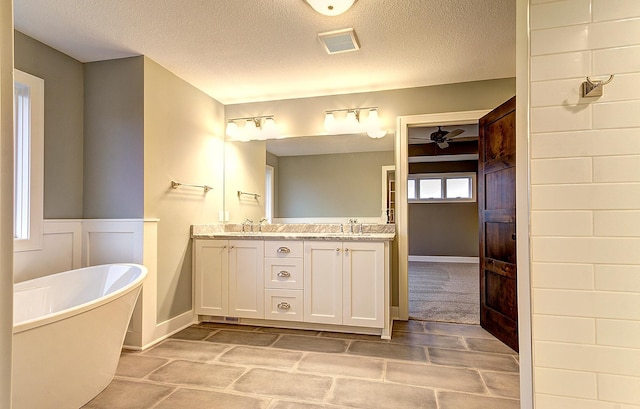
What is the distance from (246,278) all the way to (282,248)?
0.46 m

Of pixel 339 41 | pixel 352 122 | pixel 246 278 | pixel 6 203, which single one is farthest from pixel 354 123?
pixel 6 203

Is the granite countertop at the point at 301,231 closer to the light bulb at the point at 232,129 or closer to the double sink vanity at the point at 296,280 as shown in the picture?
the double sink vanity at the point at 296,280

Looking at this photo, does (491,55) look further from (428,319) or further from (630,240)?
(428,319)

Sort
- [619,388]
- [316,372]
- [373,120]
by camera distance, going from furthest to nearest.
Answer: [373,120] < [316,372] < [619,388]

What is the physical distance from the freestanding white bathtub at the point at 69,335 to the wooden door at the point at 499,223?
8.97 feet

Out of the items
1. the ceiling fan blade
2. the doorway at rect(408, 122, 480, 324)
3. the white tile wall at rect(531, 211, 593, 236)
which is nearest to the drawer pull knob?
the white tile wall at rect(531, 211, 593, 236)

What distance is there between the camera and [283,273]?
3072 mm

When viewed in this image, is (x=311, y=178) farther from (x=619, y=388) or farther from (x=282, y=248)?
(x=619, y=388)

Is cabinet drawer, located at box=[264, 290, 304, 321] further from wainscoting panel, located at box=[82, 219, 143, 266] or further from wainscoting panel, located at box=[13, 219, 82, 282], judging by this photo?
wainscoting panel, located at box=[13, 219, 82, 282]

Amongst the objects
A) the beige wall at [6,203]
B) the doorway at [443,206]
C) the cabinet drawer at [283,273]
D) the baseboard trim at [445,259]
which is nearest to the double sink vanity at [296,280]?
the cabinet drawer at [283,273]

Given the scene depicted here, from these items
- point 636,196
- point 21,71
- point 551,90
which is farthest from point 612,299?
point 21,71

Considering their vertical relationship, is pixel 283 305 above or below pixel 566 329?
below

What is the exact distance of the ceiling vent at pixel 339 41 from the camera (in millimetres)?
2355

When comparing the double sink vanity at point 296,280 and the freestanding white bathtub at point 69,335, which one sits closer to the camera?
the freestanding white bathtub at point 69,335
